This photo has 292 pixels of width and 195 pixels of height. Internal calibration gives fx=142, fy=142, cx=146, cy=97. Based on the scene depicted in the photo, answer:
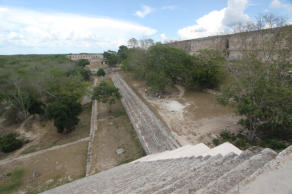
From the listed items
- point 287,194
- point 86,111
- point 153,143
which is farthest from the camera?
point 86,111

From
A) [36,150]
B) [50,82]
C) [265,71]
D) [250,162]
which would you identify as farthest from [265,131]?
[50,82]

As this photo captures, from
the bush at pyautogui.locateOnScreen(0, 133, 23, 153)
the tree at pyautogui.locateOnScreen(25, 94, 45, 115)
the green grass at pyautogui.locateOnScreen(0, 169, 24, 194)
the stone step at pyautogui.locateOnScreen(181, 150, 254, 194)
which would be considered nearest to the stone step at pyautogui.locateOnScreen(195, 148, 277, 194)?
the stone step at pyautogui.locateOnScreen(181, 150, 254, 194)

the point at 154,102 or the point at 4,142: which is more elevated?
the point at 154,102

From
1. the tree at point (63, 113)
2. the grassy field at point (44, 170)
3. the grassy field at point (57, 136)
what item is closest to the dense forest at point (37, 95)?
the tree at point (63, 113)

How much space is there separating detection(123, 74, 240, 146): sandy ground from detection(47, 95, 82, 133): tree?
6459mm

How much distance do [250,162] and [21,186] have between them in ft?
31.7

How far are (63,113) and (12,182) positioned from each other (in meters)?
4.65

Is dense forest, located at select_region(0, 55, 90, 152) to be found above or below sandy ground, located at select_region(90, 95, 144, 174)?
above

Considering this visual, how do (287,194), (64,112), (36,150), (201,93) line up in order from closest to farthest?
(287,194), (36,150), (64,112), (201,93)

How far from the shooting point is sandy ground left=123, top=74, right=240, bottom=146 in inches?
Result: 317

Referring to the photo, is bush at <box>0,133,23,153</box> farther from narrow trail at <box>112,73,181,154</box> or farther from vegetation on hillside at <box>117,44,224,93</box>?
vegetation on hillside at <box>117,44,224,93</box>

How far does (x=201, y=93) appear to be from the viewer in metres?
14.9

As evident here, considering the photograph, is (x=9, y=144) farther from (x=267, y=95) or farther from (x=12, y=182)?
(x=267, y=95)

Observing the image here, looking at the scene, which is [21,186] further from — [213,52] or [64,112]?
[213,52]
